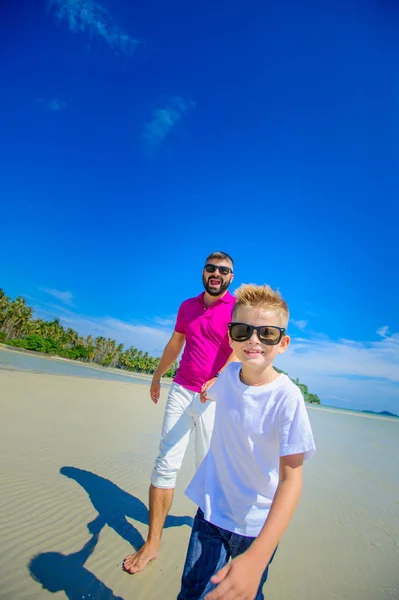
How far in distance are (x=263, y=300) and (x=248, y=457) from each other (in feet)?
2.70

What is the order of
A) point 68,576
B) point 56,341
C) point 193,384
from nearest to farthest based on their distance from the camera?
point 68,576 → point 193,384 → point 56,341

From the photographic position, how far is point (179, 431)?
2838mm

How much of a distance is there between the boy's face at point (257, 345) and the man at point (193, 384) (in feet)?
3.20

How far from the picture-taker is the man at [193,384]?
271cm

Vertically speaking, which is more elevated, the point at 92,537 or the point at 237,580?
the point at 237,580

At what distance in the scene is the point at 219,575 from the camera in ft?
3.27

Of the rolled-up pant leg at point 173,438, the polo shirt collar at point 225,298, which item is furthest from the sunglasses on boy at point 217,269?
the rolled-up pant leg at point 173,438

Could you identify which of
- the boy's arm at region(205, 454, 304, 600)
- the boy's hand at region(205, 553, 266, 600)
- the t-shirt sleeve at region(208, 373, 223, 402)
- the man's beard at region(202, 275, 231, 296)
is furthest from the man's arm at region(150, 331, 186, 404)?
the boy's hand at region(205, 553, 266, 600)

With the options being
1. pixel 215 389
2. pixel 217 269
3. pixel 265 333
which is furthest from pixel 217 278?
pixel 265 333

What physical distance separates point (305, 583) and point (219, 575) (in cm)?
246

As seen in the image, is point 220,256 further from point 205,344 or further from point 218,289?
point 205,344

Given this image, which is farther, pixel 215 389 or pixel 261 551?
pixel 215 389

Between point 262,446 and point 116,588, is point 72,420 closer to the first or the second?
point 116,588

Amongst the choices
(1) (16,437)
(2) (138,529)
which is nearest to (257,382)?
(2) (138,529)
